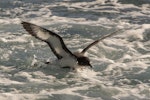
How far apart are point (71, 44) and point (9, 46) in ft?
4.60

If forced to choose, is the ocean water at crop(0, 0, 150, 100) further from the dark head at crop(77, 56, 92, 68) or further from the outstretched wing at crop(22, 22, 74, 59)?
the outstretched wing at crop(22, 22, 74, 59)

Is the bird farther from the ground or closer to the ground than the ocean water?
farther from the ground

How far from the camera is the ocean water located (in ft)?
26.4

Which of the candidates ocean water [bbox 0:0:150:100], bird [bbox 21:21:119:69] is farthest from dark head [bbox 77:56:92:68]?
ocean water [bbox 0:0:150:100]

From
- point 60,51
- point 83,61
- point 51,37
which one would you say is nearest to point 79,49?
point 60,51

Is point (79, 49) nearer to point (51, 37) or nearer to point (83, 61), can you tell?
point (83, 61)

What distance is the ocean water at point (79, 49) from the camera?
8055mm

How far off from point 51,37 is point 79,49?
1.69m

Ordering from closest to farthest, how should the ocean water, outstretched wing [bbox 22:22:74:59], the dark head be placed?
the ocean water, outstretched wing [bbox 22:22:74:59], the dark head

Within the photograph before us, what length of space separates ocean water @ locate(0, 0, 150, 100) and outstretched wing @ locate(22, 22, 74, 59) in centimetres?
33

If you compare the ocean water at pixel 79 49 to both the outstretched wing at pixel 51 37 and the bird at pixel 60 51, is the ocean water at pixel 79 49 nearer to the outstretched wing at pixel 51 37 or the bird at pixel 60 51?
the bird at pixel 60 51

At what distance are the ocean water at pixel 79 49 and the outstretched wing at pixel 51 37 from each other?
1.07 feet

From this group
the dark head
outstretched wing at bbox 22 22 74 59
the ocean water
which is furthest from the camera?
the dark head

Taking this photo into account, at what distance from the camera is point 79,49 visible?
10484mm
